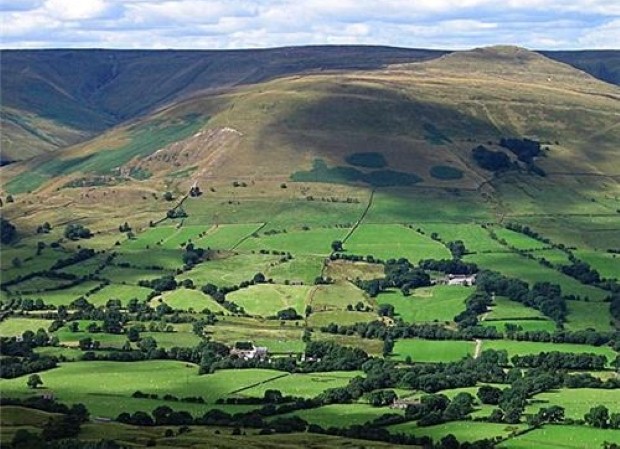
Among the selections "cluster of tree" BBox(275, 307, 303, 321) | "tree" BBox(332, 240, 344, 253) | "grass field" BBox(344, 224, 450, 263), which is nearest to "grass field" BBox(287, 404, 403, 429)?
"cluster of tree" BBox(275, 307, 303, 321)

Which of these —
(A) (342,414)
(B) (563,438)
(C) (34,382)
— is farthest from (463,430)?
(C) (34,382)

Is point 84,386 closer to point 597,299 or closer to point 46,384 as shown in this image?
point 46,384

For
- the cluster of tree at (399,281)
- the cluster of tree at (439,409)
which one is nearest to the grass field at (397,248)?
the cluster of tree at (399,281)

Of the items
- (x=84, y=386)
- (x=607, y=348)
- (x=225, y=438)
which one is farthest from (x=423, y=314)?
(x=225, y=438)

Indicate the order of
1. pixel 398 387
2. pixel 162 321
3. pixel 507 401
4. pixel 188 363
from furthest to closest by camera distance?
pixel 162 321, pixel 188 363, pixel 398 387, pixel 507 401

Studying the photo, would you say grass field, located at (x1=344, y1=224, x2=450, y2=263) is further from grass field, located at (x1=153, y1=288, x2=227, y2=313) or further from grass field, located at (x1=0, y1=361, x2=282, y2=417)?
grass field, located at (x1=0, y1=361, x2=282, y2=417)

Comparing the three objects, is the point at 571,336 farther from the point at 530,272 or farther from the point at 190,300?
the point at 190,300
